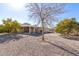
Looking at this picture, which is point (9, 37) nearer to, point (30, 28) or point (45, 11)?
point (30, 28)

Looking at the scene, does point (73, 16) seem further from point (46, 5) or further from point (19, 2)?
point (19, 2)

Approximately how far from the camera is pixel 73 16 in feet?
11.1

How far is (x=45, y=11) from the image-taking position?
3.45 metres

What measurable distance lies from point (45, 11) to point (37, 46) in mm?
617

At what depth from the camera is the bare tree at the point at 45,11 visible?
11.1 ft

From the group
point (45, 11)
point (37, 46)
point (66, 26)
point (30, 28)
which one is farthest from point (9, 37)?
point (66, 26)

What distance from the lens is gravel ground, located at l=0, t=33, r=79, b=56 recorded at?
3.33 m

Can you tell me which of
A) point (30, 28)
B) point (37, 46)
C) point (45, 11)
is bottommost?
point (37, 46)

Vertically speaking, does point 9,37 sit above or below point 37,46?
above

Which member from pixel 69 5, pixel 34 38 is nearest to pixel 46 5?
pixel 69 5

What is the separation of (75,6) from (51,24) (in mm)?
508

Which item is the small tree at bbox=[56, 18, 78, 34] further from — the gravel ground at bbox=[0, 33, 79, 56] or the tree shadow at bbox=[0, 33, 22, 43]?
the tree shadow at bbox=[0, 33, 22, 43]

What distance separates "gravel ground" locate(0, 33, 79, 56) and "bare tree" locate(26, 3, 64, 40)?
0.28 m

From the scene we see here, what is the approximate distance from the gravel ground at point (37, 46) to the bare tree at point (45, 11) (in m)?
0.28
